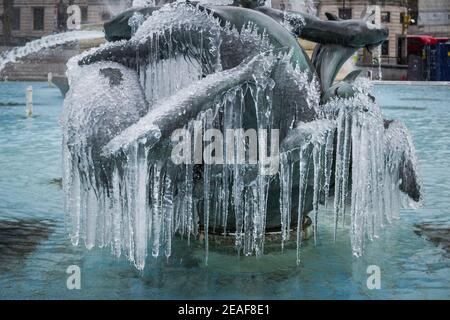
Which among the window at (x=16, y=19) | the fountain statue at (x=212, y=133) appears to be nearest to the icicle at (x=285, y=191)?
the fountain statue at (x=212, y=133)

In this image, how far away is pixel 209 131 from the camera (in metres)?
4.87

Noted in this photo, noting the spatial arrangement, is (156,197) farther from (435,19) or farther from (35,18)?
(35,18)

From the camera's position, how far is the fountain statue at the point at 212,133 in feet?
15.4

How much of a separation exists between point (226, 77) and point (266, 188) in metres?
0.85

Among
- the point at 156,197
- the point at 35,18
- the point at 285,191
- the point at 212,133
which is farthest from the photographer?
the point at 35,18

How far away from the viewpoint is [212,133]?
491cm

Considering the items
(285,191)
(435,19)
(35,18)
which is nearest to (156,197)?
(285,191)

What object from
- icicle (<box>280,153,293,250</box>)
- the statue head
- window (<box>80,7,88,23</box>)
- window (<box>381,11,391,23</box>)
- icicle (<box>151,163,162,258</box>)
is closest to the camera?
icicle (<box>151,163,162,258</box>)

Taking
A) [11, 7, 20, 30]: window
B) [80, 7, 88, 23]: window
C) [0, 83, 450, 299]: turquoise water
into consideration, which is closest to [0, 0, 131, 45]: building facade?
[11, 7, 20, 30]: window

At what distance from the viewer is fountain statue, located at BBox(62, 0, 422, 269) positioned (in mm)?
4691

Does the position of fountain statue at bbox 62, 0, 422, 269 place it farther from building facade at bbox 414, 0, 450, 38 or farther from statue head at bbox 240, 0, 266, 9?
building facade at bbox 414, 0, 450, 38

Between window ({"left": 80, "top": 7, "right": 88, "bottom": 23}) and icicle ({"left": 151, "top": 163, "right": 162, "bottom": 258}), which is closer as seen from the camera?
icicle ({"left": 151, "top": 163, "right": 162, "bottom": 258})

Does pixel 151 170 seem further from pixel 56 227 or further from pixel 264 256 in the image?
pixel 56 227

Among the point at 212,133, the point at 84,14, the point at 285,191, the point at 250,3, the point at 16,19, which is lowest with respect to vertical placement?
the point at 285,191
